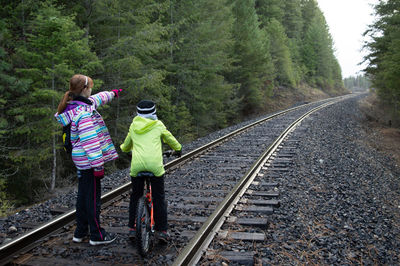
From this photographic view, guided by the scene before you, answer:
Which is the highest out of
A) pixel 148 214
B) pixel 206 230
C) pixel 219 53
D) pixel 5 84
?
pixel 219 53

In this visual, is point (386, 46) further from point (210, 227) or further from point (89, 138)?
point (89, 138)

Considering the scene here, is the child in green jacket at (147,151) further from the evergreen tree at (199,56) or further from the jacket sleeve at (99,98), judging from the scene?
the evergreen tree at (199,56)

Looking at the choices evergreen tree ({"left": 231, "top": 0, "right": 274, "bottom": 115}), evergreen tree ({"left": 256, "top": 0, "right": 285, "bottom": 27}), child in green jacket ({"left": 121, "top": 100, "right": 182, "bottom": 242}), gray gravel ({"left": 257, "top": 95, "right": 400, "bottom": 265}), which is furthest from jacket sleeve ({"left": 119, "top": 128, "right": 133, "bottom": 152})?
evergreen tree ({"left": 256, "top": 0, "right": 285, "bottom": 27})

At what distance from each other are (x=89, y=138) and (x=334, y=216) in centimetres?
394

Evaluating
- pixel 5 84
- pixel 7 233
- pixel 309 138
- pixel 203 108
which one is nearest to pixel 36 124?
pixel 5 84

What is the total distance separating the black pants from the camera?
12.2ft

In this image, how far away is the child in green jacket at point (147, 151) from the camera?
3542 mm

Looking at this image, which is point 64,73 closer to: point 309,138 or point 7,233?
point 7,233

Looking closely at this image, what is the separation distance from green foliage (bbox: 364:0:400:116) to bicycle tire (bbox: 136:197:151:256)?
15.7 metres

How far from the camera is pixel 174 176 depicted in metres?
6.85

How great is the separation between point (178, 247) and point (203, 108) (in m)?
15.2

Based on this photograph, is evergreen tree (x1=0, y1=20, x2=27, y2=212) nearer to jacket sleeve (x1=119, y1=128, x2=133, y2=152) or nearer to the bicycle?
jacket sleeve (x1=119, y1=128, x2=133, y2=152)

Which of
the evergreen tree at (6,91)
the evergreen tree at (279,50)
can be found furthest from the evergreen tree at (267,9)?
the evergreen tree at (6,91)

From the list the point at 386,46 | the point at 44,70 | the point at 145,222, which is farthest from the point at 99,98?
the point at 386,46
